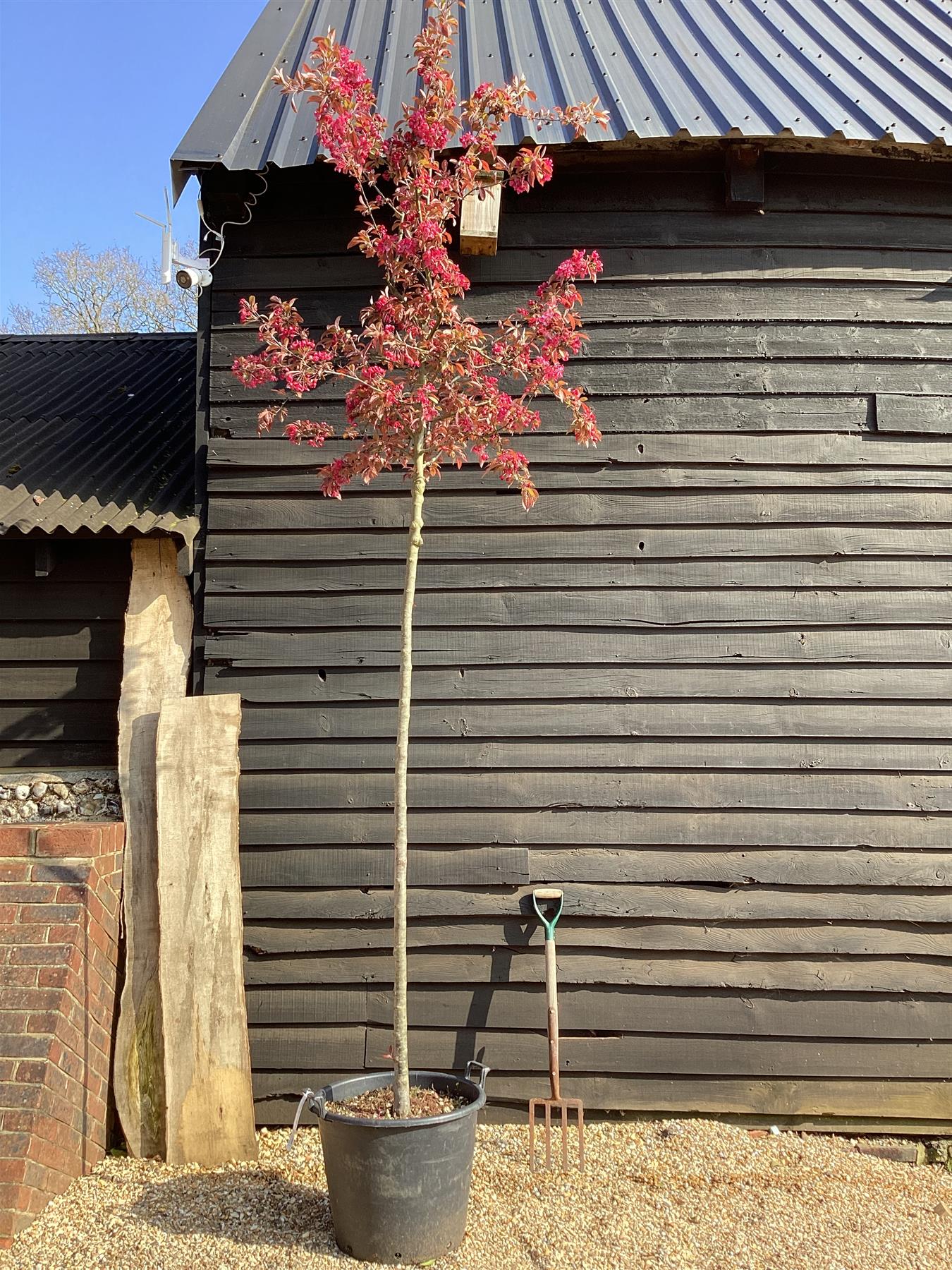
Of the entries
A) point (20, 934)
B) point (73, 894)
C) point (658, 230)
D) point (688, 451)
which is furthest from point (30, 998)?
point (658, 230)

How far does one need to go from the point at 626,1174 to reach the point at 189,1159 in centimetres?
173

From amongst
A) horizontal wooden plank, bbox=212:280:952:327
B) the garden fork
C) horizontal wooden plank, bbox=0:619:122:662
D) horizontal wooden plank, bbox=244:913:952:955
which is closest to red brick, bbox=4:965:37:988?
horizontal wooden plank, bbox=244:913:952:955

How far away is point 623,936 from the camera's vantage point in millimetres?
4012

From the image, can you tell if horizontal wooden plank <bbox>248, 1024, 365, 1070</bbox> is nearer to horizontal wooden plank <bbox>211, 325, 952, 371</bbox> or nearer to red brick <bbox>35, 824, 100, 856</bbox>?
red brick <bbox>35, 824, 100, 856</bbox>

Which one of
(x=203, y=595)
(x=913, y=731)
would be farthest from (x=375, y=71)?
(x=913, y=731)

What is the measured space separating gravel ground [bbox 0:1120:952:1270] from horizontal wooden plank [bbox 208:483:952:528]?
8.60ft

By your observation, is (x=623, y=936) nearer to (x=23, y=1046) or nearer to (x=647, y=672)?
(x=647, y=672)

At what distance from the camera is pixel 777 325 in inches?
172

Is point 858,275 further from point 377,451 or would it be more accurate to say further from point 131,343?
point 131,343

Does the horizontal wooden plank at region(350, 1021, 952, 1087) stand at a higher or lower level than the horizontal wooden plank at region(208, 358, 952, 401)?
lower

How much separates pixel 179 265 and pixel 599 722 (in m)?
2.80

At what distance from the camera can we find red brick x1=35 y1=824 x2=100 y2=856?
375 centimetres

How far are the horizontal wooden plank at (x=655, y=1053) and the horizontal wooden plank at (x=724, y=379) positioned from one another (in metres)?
Answer: 2.78

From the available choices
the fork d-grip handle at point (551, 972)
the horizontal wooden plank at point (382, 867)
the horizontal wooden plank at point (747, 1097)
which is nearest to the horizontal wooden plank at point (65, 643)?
the horizontal wooden plank at point (382, 867)
